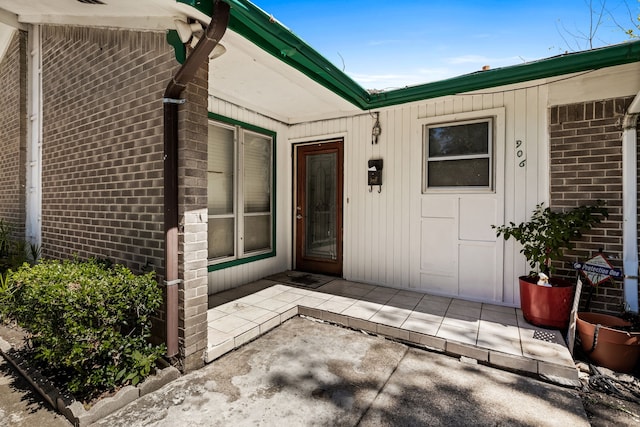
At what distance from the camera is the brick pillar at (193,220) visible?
2453 millimetres

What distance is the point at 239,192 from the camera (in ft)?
15.1

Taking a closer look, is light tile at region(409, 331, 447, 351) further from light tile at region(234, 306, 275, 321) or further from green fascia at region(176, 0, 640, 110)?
green fascia at region(176, 0, 640, 110)

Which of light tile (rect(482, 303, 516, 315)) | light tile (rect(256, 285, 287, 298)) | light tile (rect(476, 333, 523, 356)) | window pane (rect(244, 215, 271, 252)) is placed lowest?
light tile (rect(476, 333, 523, 356))

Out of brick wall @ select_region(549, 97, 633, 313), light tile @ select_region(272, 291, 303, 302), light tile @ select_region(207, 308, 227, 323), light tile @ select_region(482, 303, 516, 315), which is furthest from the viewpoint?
light tile @ select_region(272, 291, 303, 302)

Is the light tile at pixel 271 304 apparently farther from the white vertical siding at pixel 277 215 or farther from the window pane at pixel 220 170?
the window pane at pixel 220 170

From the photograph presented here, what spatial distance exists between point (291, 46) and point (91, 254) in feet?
9.80

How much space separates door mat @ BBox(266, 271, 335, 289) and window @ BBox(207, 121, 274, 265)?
0.46m

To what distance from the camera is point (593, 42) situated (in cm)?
471

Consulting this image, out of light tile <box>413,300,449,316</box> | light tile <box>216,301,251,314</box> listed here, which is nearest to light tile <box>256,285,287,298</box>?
light tile <box>216,301,251,314</box>

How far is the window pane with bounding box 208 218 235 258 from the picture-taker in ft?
14.0

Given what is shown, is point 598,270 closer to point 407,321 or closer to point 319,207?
point 407,321

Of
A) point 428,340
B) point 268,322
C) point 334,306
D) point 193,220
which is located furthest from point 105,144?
point 428,340

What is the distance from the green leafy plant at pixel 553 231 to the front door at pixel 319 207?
251 cm

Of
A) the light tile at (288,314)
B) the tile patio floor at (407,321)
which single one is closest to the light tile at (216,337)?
the tile patio floor at (407,321)
